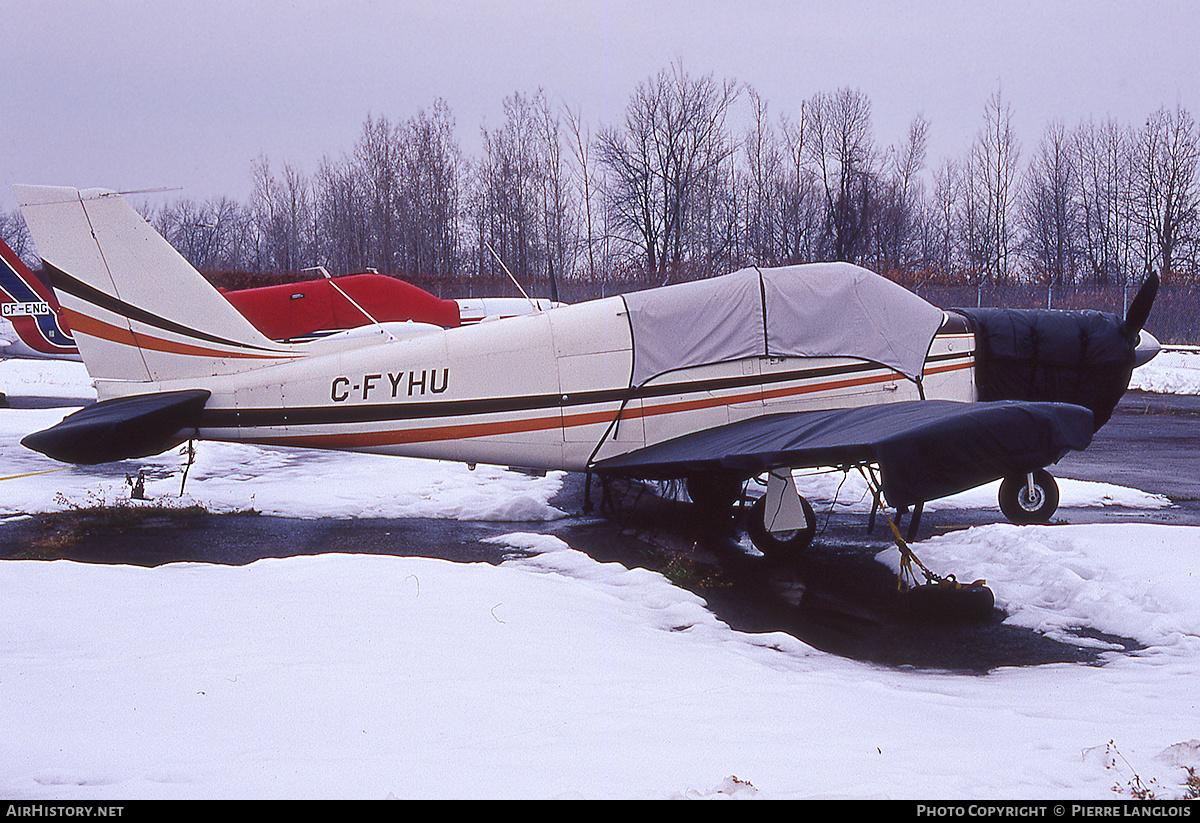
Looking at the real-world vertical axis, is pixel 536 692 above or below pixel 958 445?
below

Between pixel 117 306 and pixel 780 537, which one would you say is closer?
pixel 780 537

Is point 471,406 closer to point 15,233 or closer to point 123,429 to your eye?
point 123,429

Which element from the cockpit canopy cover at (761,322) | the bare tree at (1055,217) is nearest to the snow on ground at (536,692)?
the cockpit canopy cover at (761,322)

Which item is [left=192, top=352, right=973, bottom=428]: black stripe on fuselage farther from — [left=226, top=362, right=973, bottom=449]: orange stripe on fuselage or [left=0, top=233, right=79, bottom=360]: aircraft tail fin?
[left=0, top=233, right=79, bottom=360]: aircraft tail fin

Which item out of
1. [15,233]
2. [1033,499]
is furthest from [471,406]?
[15,233]

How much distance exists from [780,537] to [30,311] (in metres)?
21.9

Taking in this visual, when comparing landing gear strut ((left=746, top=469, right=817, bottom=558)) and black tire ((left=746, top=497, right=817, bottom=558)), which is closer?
landing gear strut ((left=746, top=469, right=817, bottom=558))

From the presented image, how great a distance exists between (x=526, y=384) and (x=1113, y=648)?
4822 millimetres

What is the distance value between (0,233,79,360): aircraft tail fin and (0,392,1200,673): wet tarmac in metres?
16.6

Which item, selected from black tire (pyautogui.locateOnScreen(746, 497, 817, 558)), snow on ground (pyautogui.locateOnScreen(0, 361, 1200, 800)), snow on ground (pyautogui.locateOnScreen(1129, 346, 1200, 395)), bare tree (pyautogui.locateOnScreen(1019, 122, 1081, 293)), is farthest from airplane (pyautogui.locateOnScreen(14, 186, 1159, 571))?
bare tree (pyautogui.locateOnScreen(1019, 122, 1081, 293))

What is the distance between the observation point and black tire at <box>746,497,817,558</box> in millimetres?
7066

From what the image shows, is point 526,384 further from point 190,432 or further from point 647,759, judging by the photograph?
point 647,759

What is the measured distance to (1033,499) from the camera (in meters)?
8.38
